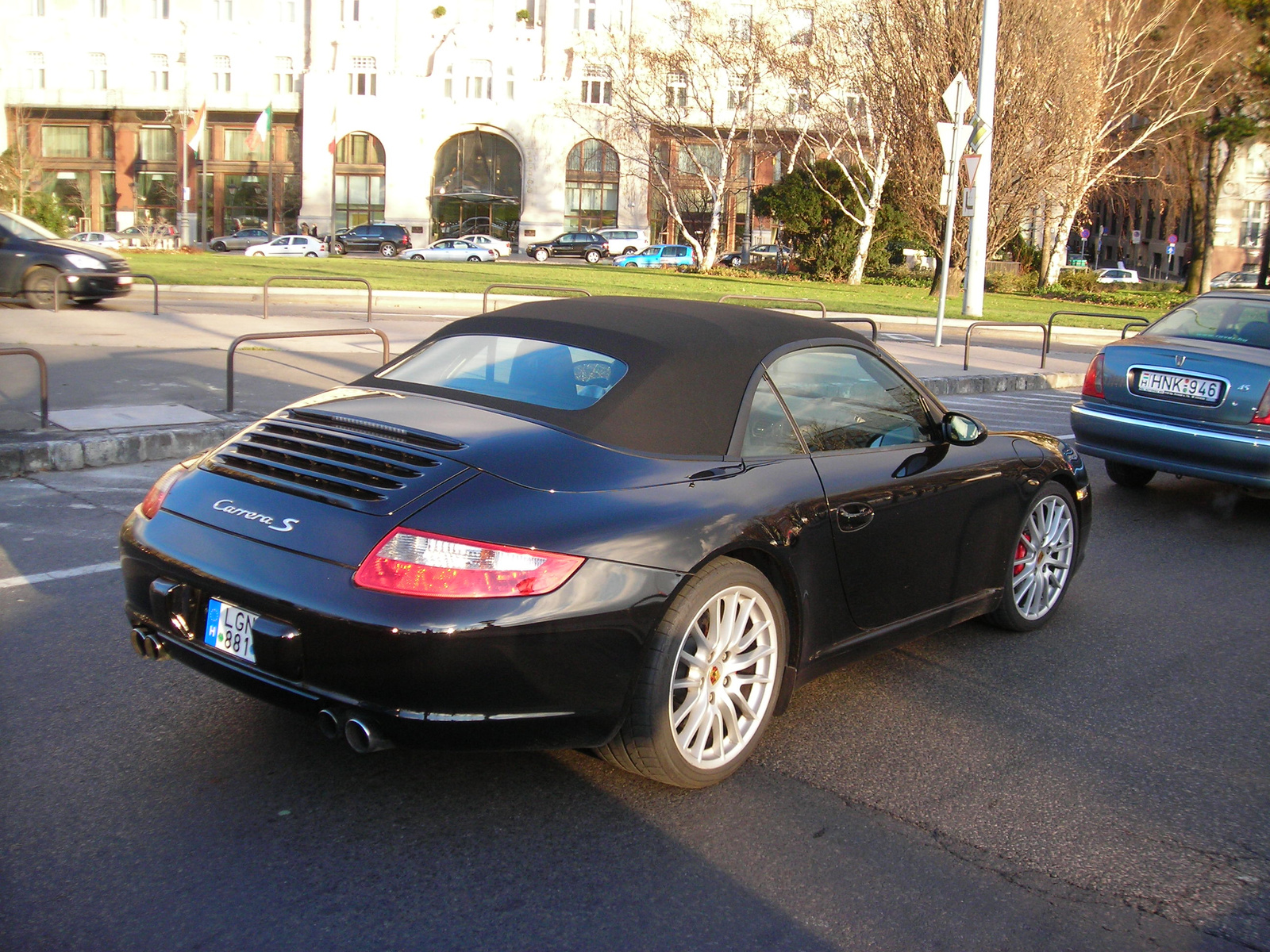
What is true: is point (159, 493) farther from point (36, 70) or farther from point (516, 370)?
point (36, 70)

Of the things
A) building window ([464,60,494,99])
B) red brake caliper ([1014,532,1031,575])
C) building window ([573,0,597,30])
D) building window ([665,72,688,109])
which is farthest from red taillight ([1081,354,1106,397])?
building window ([464,60,494,99])

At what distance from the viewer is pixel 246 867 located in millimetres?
3141

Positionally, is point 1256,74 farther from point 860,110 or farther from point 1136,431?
point 1136,431

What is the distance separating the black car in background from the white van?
50553 millimetres

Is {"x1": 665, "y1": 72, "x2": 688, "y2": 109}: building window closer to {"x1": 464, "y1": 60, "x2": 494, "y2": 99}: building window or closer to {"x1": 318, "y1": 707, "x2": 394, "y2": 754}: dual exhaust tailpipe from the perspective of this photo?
{"x1": 464, "y1": 60, "x2": 494, "y2": 99}: building window

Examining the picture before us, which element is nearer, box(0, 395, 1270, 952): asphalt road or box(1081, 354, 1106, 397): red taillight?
box(0, 395, 1270, 952): asphalt road

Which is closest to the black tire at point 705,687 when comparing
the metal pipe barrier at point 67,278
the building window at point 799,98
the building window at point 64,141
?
the metal pipe barrier at point 67,278

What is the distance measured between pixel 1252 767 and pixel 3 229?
1876 centimetres

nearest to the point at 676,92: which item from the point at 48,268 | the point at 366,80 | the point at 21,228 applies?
the point at 21,228

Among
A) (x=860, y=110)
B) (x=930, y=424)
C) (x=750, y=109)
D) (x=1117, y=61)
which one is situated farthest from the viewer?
(x=750, y=109)

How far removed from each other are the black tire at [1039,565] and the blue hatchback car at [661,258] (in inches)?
2135

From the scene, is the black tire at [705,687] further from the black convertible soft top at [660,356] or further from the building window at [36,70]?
the building window at [36,70]

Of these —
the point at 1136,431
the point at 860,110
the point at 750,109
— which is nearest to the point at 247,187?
the point at 750,109

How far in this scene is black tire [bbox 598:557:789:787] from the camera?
349cm
